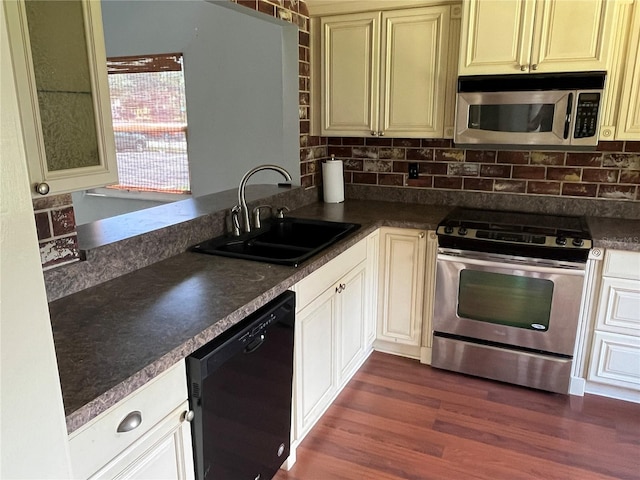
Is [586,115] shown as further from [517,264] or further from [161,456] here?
[161,456]

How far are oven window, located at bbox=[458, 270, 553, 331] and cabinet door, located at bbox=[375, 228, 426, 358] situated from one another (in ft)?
0.87

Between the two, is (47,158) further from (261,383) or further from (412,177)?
(412,177)

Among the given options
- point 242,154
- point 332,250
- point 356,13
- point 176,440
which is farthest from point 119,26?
Answer: point 176,440

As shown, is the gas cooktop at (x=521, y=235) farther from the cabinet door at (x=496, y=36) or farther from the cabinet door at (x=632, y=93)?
the cabinet door at (x=496, y=36)

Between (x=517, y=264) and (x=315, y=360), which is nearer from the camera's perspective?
(x=315, y=360)

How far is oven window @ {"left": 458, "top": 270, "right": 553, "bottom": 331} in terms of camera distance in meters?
2.52

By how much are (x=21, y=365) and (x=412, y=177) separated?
280 centimetres

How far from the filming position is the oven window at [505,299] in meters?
2.52

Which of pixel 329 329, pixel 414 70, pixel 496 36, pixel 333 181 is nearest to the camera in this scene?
pixel 329 329

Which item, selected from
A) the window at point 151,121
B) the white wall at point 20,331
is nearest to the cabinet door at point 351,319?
the white wall at point 20,331

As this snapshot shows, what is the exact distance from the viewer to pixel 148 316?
147cm

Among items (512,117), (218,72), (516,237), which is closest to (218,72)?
(218,72)

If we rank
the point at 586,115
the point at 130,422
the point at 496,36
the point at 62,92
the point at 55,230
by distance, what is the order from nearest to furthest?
the point at 130,422
the point at 62,92
the point at 55,230
the point at 586,115
the point at 496,36

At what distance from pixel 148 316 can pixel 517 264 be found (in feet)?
6.11
